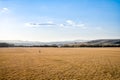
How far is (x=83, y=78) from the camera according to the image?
12.6 m

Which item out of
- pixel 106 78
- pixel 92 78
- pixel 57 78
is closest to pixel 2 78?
pixel 57 78

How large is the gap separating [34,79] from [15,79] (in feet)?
4.68

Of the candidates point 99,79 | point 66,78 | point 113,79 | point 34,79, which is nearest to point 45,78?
point 34,79

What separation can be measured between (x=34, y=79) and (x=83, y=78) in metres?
3.80

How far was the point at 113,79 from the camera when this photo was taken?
12.1 metres

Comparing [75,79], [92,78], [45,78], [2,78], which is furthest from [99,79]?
[2,78]

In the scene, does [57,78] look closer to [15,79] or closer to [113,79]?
[15,79]

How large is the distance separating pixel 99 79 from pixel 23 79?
5.76 metres

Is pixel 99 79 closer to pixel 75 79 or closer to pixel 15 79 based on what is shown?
pixel 75 79

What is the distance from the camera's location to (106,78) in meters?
12.6

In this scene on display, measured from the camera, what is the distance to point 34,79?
12.2m

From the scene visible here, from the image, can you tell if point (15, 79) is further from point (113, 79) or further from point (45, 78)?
point (113, 79)

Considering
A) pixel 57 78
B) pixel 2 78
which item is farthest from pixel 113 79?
pixel 2 78

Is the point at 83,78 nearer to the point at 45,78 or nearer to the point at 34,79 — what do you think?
the point at 45,78
